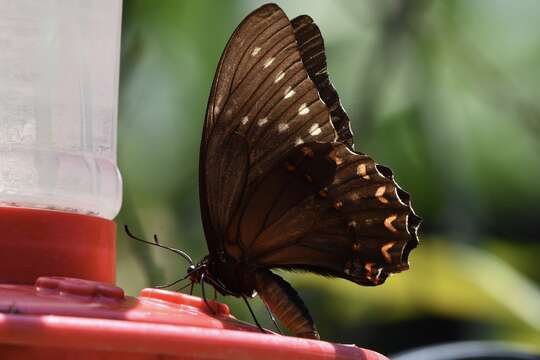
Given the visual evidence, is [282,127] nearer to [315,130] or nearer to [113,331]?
[315,130]

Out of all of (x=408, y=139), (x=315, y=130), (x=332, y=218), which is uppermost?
(x=408, y=139)

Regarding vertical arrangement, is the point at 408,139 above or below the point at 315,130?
above

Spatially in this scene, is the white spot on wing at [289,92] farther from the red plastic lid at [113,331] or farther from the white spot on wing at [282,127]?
the red plastic lid at [113,331]

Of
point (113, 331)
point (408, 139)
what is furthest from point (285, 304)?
point (408, 139)

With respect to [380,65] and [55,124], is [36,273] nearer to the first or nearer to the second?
[55,124]

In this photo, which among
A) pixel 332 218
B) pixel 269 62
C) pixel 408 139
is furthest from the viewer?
pixel 408 139

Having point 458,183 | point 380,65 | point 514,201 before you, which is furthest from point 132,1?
A: point 514,201

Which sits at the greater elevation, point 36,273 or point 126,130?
point 126,130
